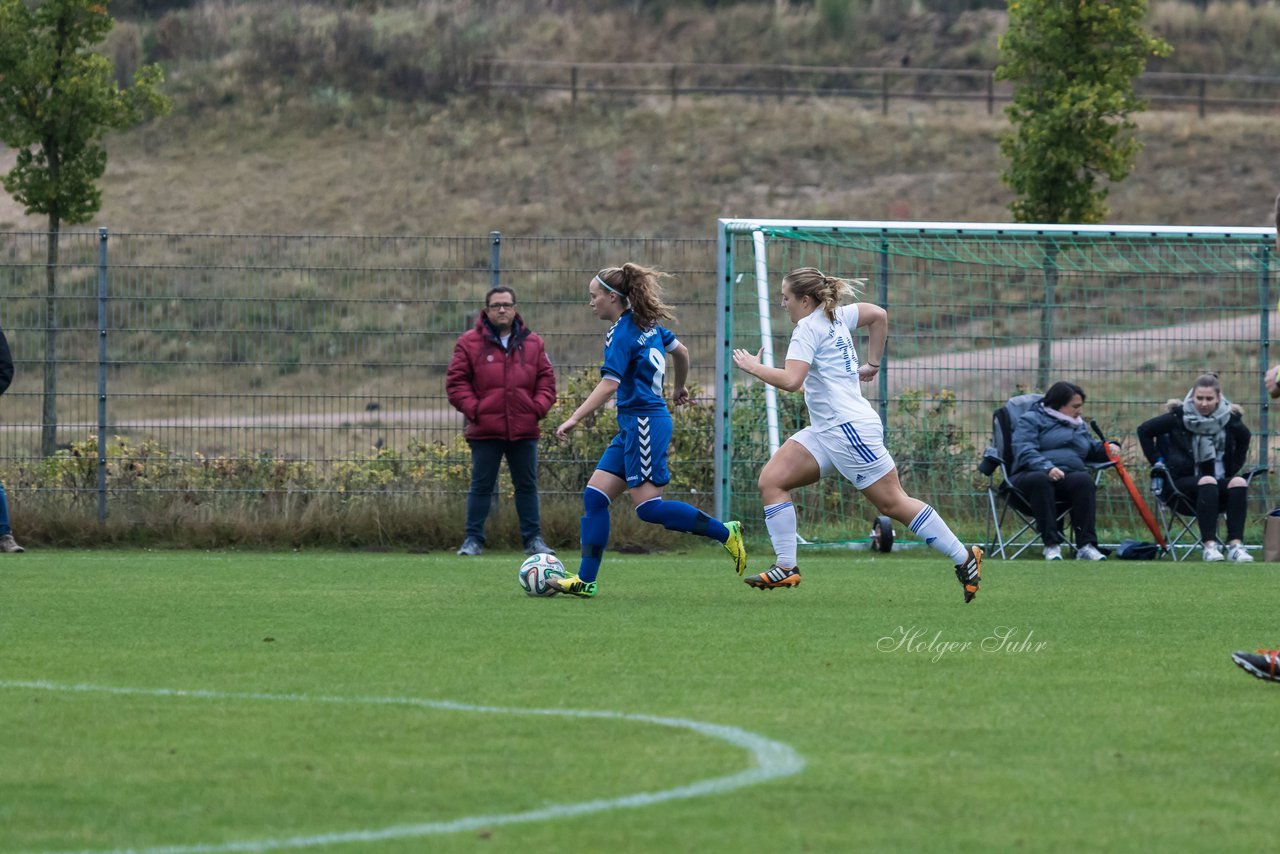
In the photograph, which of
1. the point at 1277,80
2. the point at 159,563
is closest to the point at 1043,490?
the point at 159,563

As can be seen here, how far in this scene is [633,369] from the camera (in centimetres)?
1061

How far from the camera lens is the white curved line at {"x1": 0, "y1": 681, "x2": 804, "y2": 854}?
4.52 m

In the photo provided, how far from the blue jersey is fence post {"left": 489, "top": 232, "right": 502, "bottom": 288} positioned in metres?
4.74

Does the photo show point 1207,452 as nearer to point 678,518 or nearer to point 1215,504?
point 1215,504

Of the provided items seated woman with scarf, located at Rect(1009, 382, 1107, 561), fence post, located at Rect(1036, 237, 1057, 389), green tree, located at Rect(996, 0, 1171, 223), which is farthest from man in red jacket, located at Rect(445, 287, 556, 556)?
green tree, located at Rect(996, 0, 1171, 223)

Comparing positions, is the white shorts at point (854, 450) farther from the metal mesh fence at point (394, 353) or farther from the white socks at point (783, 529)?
the metal mesh fence at point (394, 353)

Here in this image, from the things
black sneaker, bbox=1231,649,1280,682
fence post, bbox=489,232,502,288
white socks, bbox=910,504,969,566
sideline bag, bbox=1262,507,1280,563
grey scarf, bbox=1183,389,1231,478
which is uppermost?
fence post, bbox=489,232,502,288

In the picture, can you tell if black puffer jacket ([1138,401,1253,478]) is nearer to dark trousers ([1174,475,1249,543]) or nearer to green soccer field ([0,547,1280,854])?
dark trousers ([1174,475,1249,543])

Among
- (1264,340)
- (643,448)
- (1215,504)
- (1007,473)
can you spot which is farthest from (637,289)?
(1264,340)

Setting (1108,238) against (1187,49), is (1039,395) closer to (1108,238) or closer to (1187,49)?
(1108,238)

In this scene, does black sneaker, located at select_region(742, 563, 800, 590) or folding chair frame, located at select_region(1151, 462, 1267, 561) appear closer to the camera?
black sneaker, located at select_region(742, 563, 800, 590)

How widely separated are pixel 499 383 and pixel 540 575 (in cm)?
347

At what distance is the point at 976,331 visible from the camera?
16109 millimetres

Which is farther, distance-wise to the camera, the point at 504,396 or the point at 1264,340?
the point at 1264,340
